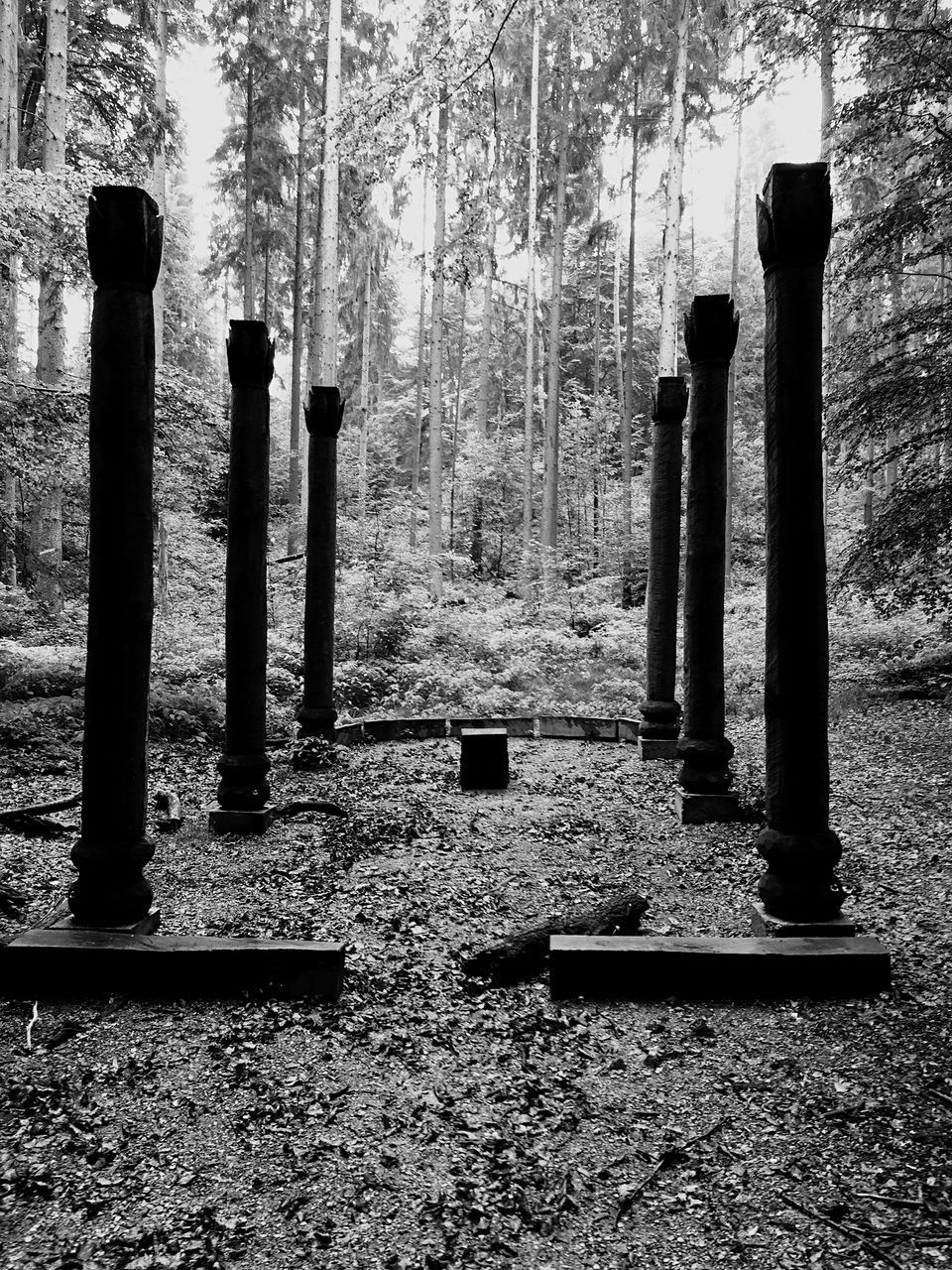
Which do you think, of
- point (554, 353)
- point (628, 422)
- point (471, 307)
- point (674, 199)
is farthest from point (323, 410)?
point (471, 307)

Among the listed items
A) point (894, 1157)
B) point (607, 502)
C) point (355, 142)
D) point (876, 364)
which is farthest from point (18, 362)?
point (607, 502)

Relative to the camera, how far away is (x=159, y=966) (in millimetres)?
3533

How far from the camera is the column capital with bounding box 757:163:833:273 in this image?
3.74 meters

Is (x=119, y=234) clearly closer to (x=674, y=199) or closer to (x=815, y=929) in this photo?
(x=815, y=929)

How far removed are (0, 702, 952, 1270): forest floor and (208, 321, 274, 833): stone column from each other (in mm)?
1002

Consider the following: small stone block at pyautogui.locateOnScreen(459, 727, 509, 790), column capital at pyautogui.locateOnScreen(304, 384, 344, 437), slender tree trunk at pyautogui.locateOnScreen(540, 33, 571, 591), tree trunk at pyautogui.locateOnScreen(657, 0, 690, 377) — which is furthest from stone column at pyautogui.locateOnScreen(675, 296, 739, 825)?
slender tree trunk at pyautogui.locateOnScreen(540, 33, 571, 591)

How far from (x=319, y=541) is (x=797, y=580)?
5.44 meters

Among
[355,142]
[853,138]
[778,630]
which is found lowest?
[778,630]

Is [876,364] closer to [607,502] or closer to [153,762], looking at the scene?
[153,762]

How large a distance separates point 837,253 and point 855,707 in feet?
16.9

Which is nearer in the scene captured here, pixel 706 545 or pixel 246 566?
pixel 246 566

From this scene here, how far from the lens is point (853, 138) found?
7277 millimetres

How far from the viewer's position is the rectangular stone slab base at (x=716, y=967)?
3506 millimetres

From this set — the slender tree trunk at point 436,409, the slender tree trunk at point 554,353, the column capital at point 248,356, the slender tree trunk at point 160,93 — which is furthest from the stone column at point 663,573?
the slender tree trunk at point 554,353
